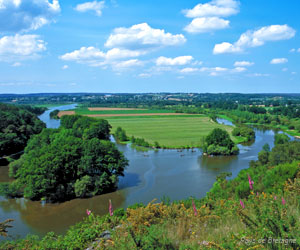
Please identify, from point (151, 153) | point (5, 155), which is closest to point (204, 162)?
point (151, 153)

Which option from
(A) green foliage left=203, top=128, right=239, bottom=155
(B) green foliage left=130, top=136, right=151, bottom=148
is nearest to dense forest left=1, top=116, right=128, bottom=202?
(A) green foliage left=203, top=128, right=239, bottom=155

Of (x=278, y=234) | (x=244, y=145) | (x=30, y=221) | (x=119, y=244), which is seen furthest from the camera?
(x=244, y=145)

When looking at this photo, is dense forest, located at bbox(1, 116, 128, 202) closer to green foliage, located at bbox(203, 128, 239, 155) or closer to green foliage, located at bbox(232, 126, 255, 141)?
green foliage, located at bbox(203, 128, 239, 155)

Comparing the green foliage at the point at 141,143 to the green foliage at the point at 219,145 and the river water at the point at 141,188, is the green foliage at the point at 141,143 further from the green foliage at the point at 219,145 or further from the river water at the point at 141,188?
the green foliage at the point at 219,145

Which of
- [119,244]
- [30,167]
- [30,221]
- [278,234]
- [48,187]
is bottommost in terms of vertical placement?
[30,221]

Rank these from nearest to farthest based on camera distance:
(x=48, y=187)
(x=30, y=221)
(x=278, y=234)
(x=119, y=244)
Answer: (x=278, y=234)
(x=119, y=244)
(x=30, y=221)
(x=48, y=187)

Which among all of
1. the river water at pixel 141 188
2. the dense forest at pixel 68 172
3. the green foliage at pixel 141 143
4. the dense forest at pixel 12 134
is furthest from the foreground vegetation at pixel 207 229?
the green foliage at pixel 141 143

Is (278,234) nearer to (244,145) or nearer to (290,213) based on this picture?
(290,213)
